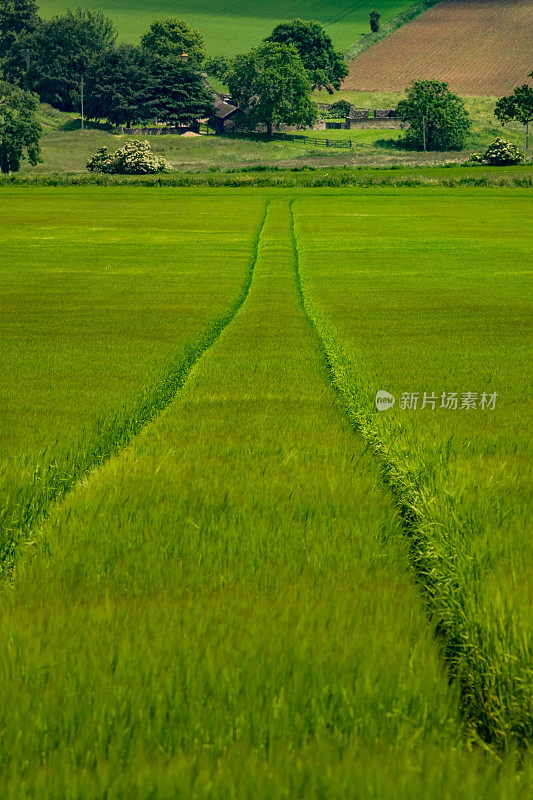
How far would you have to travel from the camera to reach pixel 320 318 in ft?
61.2

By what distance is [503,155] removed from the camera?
9750 cm

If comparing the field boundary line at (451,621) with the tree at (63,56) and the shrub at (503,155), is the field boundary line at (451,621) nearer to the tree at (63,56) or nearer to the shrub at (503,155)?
the shrub at (503,155)

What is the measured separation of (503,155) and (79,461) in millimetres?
98654

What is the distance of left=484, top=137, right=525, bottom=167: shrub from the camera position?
97.5 metres

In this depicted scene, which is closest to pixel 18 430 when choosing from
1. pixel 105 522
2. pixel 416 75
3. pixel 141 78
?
pixel 105 522

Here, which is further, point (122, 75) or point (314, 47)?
point (314, 47)

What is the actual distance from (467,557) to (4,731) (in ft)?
7.57

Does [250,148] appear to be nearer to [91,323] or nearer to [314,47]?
[314,47]

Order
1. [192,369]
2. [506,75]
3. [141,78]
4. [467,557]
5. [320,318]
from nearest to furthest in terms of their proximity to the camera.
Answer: [467,557]
[192,369]
[320,318]
[141,78]
[506,75]

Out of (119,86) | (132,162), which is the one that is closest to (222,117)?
(119,86)

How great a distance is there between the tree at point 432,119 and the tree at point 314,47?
45200 millimetres

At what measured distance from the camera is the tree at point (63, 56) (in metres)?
148

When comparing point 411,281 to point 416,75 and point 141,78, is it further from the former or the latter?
point 416,75

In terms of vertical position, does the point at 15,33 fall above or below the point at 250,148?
above
